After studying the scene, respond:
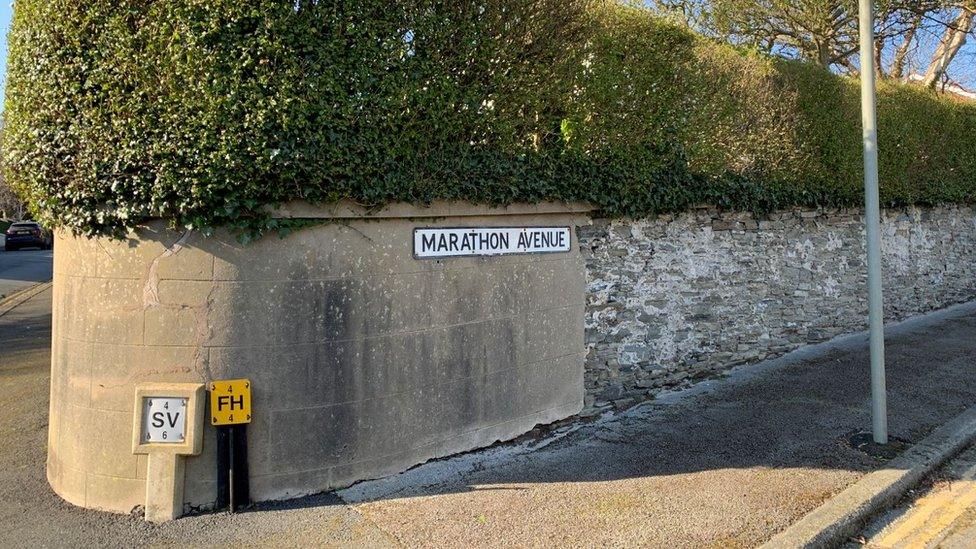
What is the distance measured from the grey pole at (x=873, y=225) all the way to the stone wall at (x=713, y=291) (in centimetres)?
215

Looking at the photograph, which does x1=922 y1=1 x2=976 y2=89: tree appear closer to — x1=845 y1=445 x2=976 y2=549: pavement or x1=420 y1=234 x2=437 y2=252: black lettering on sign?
x1=845 y1=445 x2=976 y2=549: pavement

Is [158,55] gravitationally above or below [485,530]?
above

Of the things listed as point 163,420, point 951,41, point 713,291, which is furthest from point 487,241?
point 951,41

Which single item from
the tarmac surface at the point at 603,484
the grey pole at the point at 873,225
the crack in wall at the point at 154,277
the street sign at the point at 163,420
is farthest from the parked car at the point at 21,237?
the grey pole at the point at 873,225

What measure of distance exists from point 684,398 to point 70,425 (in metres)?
5.51

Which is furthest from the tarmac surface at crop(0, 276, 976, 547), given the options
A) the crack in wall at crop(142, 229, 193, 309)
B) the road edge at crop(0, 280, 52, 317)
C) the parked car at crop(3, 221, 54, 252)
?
the parked car at crop(3, 221, 54, 252)

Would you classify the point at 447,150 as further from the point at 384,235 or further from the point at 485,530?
the point at 485,530

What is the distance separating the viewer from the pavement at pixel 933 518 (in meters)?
4.45

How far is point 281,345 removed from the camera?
189 inches

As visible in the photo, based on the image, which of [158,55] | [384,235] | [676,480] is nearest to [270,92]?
[158,55]

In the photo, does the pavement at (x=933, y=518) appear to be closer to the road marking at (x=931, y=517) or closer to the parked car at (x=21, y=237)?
the road marking at (x=931, y=517)

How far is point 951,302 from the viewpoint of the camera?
44.0ft

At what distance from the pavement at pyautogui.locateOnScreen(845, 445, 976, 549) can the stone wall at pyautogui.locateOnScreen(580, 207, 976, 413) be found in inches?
105

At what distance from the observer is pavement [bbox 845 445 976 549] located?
4453 millimetres
